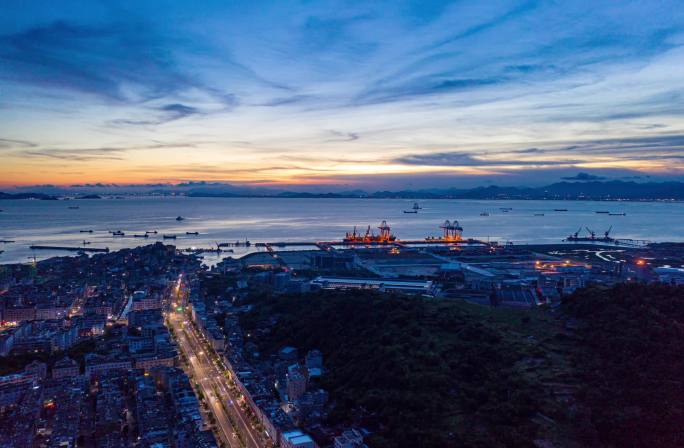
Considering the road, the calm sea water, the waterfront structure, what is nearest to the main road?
the road

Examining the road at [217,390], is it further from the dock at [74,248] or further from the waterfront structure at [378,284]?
the dock at [74,248]

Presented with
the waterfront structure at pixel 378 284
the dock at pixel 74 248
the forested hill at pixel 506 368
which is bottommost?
the dock at pixel 74 248

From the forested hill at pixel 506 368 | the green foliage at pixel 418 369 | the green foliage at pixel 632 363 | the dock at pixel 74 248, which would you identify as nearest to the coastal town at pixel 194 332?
the green foliage at pixel 418 369

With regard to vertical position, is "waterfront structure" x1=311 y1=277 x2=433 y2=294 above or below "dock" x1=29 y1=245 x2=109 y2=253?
above

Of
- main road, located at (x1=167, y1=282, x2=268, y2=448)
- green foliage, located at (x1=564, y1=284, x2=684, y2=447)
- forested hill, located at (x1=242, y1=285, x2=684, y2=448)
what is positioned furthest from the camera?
main road, located at (x1=167, y1=282, x2=268, y2=448)

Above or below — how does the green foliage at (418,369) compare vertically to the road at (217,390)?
above

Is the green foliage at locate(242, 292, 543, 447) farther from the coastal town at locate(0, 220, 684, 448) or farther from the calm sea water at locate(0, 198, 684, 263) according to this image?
the calm sea water at locate(0, 198, 684, 263)
